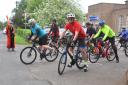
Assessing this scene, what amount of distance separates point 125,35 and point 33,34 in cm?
893

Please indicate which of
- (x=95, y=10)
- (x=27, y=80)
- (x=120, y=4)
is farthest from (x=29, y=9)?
(x=27, y=80)

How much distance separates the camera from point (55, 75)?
1235 centimetres

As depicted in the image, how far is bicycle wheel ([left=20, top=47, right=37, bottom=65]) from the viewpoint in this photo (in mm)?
15078

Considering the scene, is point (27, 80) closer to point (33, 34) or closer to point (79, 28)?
point (79, 28)

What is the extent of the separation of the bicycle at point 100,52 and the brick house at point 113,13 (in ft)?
182

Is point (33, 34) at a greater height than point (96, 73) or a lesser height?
greater

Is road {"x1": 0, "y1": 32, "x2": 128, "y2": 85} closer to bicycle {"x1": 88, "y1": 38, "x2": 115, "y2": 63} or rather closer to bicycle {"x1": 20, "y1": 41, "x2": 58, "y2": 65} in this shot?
bicycle {"x1": 20, "y1": 41, "x2": 58, "y2": 65}

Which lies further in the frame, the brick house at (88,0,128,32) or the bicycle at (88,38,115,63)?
the brick house at (88,0,128,32)

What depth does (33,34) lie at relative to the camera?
51.5ft

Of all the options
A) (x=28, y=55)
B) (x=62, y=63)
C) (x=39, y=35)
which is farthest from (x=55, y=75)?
(x=39, y=35)

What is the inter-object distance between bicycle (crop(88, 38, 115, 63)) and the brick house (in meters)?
55.5

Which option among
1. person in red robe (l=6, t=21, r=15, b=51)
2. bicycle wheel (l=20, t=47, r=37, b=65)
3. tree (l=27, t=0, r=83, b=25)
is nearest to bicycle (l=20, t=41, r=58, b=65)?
bicycle wheel (l=20, t=47, r=37, b=65)

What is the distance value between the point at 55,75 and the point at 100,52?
4.52 meters

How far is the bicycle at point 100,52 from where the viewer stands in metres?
16.1
